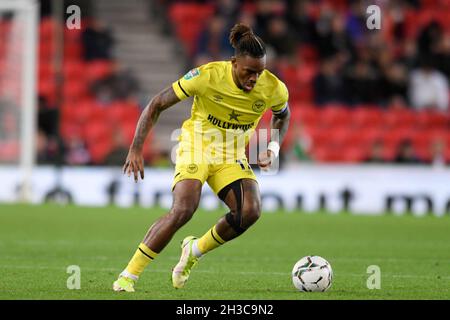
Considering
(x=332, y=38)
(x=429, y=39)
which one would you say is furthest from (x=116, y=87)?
(x=429, y=39)

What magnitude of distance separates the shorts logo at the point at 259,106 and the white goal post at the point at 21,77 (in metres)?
11.4

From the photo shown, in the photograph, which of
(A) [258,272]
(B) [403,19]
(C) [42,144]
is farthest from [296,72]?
(A) [258,272]

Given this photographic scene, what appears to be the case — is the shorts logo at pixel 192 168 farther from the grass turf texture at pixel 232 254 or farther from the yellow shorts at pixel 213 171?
the grass turf texture at pixel 232 254

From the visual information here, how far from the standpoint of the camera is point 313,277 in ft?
27.6

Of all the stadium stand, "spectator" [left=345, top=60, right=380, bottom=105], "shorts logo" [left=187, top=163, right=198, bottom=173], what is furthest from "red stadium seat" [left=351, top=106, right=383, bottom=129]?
"shorts logo" [left=187, top=163, right=198, bottom=173]

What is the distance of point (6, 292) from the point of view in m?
8.06

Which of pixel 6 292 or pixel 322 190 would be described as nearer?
pixel 6 292

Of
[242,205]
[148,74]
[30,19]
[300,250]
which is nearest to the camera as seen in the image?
[242,205]

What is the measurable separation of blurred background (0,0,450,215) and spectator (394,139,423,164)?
33mm

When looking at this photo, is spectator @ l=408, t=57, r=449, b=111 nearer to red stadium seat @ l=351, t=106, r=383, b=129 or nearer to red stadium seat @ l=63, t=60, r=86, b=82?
red stadium seat @ l=351, t=106, r=383, b=129

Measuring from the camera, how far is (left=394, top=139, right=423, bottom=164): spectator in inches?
798

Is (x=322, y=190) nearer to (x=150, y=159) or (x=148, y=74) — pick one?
(x=150, y=159)
